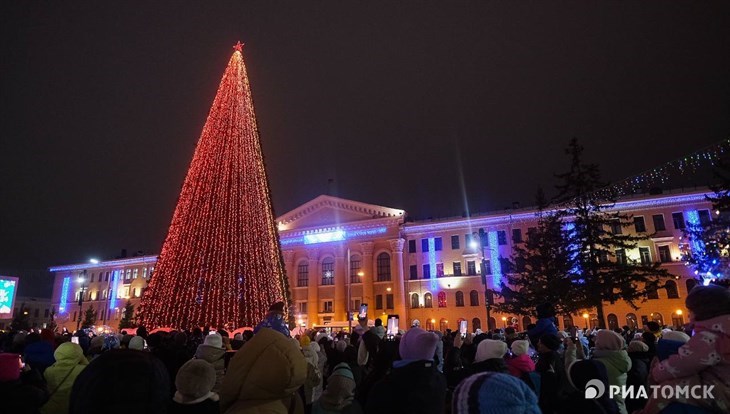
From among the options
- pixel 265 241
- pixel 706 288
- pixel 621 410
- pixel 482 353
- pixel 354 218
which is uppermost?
pixel 354 218

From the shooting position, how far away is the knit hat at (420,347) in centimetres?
318

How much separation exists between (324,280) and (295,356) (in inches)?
2034

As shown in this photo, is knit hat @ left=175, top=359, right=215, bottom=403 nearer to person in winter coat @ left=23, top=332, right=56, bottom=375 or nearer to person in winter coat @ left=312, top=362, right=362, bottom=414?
person in winter coat @ left=312, top=362, right=362, bottom=414

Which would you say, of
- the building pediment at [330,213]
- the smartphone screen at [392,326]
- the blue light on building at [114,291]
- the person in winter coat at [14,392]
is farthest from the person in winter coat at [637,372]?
the blue light on building at [114,291]

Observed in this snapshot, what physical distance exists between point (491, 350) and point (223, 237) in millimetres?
12886

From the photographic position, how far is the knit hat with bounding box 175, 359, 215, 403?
10.8ft

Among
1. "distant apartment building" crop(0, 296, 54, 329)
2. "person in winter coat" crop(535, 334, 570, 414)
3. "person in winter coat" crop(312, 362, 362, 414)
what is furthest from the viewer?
"distant apartment building" crop(0, 296, 54, 329)

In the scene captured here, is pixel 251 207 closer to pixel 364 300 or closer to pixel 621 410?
pixel 621 410

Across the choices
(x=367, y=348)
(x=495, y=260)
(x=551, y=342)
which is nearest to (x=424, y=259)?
(x=495, y=260)

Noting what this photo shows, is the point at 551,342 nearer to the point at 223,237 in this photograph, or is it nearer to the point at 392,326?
the point at 223,237

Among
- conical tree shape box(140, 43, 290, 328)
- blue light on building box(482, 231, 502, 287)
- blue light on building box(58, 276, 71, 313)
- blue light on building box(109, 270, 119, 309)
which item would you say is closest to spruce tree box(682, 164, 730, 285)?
conical tree shape box(140, 43, 290, 328)

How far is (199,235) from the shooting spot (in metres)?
15.9

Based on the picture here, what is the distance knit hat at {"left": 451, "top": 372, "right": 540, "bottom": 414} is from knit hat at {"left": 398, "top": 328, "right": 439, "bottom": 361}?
1.09 metres

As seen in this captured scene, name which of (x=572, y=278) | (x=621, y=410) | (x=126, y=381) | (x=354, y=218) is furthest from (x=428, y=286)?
(x=126, y=381)
